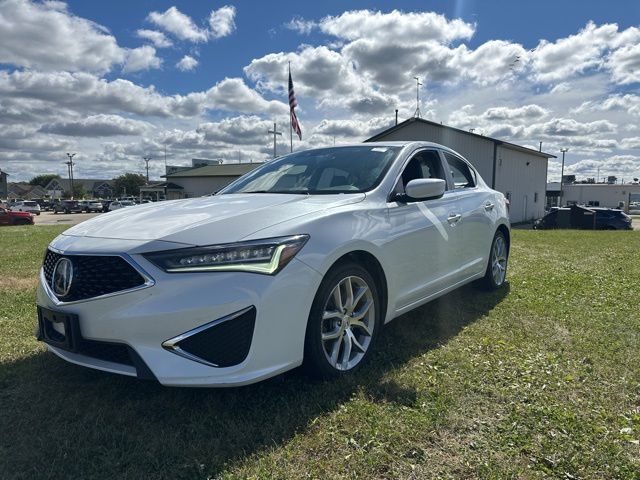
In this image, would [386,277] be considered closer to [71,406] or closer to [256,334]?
[256,334]

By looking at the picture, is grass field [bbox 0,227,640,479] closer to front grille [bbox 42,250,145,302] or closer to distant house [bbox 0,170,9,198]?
front grille [bbox 42,250,145,302]

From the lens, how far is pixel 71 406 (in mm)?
2707

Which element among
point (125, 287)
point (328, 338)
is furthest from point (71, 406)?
point (328, 338)

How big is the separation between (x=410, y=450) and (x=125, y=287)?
1.64m

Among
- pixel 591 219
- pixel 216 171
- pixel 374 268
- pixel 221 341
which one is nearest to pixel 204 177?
pixel 216 171

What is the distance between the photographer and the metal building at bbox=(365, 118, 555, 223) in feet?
96.9

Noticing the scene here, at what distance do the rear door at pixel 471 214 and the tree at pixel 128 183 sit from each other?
307 feet

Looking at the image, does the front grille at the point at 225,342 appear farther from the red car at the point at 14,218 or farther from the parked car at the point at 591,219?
the red car at the point at 14,218

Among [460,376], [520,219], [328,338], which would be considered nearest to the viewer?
[328,338]

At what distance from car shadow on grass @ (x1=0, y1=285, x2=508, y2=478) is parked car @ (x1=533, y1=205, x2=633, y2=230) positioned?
2519cm

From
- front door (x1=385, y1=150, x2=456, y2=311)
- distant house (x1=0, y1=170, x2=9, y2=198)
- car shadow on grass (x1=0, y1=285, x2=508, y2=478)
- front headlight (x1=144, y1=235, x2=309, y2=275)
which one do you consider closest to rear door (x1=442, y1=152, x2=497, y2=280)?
front door (x1=385, y1=150, x2=456, y2=311)

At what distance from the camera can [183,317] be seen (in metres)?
2.34

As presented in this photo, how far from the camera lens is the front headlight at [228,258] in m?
2.41

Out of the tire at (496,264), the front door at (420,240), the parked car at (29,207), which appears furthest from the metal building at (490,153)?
the parked car at (29,207)
